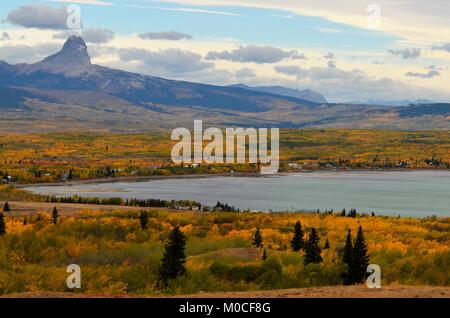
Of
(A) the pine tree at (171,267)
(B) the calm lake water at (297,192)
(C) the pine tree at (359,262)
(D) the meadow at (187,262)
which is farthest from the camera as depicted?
(B) the calm lake water at (297,192)

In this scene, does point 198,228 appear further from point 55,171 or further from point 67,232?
point 55,171

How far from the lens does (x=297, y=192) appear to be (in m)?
156

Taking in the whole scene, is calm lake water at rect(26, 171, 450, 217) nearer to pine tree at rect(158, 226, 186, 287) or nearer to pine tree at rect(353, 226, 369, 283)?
pine tree at rect(353, 226, 369, 283)

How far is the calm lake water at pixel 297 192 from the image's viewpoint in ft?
422

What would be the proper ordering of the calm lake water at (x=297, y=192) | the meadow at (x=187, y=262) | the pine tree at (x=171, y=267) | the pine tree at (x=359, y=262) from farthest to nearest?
the calm lake water at (x=297, y=192) < the pine tree at (x=359, y=262) < the pine tree at (x=171, y=267) < the meadow at (x=187, y=262)

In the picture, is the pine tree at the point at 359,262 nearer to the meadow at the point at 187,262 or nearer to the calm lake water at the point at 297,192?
the meadow at the point at 187,262

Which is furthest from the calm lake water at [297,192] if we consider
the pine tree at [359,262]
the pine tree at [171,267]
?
the pine tree at [171,267]

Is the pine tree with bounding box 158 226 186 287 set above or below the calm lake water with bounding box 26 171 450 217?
above

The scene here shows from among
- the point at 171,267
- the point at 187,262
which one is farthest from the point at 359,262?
the point at 171,267

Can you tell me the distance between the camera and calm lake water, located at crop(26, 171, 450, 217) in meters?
129

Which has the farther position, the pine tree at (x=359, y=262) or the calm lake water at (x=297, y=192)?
the calm lake water at (x=297, y=192)

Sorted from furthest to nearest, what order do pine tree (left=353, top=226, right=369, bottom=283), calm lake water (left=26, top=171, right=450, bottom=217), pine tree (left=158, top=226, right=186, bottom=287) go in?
calm lake water (left=26, top=171, right=450, bottom=217)
pine tree (left=353, top=226, right=369, bottom=283)
pine tree (left=158, top=226, right=186, bottom=287)

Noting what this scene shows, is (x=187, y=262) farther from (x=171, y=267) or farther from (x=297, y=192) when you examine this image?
(x=297, y=192)

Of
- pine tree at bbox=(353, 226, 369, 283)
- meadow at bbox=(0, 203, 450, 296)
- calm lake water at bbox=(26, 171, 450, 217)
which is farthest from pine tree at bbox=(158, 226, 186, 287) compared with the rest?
calm lake water at bbox=(26, 171, 450, 217)
